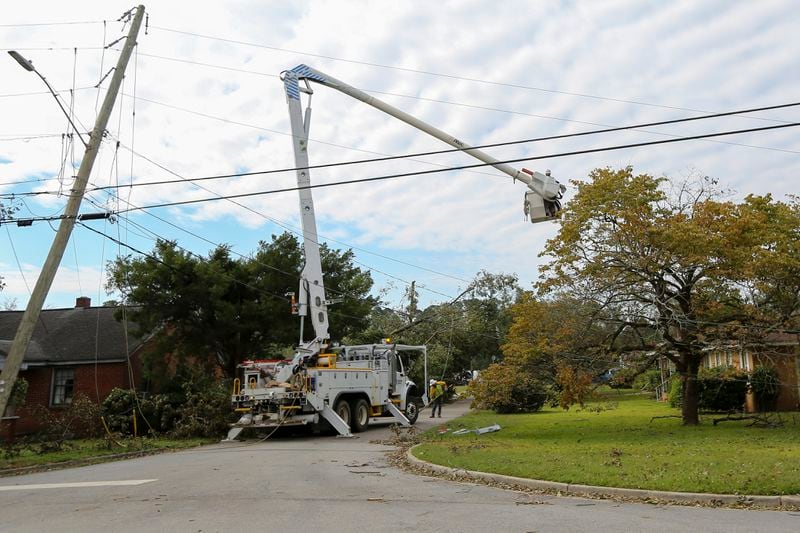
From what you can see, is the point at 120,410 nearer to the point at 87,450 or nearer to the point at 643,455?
the point at 87,450

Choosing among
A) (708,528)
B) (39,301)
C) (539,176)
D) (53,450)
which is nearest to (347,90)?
(539,176)

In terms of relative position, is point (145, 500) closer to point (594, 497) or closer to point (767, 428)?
point (594, 497)

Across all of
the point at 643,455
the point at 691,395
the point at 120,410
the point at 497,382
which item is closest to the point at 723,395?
the point at 691,395

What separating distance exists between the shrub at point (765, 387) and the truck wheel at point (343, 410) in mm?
13864

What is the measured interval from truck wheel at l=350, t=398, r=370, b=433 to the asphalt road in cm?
723

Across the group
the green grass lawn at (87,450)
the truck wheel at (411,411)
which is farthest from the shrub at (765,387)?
the green grass lawn at (87,450)

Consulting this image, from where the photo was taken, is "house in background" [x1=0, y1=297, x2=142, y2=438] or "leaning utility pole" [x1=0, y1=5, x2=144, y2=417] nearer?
"leaning utility pole" [x1=0, y1=5, x2=144, y2=417]

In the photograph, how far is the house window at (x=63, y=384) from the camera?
25.1 metres

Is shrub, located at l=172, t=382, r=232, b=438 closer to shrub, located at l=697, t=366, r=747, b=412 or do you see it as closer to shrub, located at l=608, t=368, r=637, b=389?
shrub, located at l=608, t=368, r=637, b=389

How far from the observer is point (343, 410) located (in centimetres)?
1998

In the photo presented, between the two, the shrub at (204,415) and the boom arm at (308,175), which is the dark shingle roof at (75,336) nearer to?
the shrub at (204,415)

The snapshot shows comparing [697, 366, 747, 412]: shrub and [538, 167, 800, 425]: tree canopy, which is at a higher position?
[538, 167, 800, 425]: tree canopy

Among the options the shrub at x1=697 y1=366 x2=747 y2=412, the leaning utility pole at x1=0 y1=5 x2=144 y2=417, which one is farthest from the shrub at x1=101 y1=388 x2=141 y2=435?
the shrub at x1=697 y1=366 x2=747 y2=412

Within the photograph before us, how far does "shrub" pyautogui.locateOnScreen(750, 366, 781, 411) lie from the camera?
902 inches
